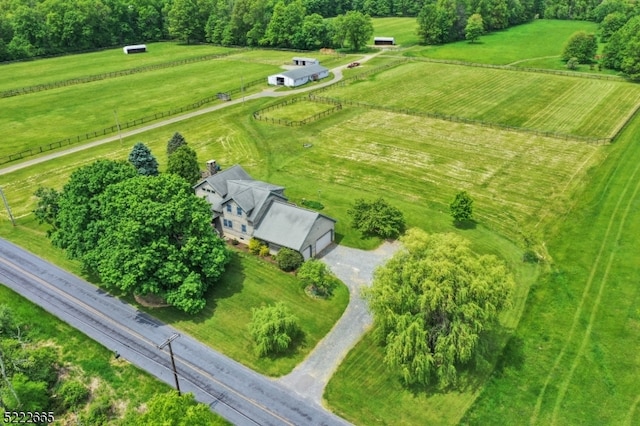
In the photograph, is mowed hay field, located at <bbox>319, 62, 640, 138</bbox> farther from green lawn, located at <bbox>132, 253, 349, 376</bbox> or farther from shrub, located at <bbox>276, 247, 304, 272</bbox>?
green lawn, located at <bbox>132, 253, 349, 376</bbox>

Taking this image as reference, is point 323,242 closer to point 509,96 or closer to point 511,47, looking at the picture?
point 509,96

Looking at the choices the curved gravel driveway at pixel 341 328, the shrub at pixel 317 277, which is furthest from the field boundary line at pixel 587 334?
the shrub at pixel 317 277

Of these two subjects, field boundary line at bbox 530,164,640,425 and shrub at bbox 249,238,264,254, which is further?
shrub at bbox 249,238,264,254

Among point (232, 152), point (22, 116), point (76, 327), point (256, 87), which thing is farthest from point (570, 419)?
point (22, 116)

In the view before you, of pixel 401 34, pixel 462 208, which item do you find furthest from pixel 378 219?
A: pixel 401 34

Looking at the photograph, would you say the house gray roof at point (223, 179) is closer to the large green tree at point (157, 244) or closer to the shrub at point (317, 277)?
the large green tree at point (157, 244)

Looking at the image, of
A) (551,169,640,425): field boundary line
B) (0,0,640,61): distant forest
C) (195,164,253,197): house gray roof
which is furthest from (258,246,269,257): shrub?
(0,0,640,61): distant forest
